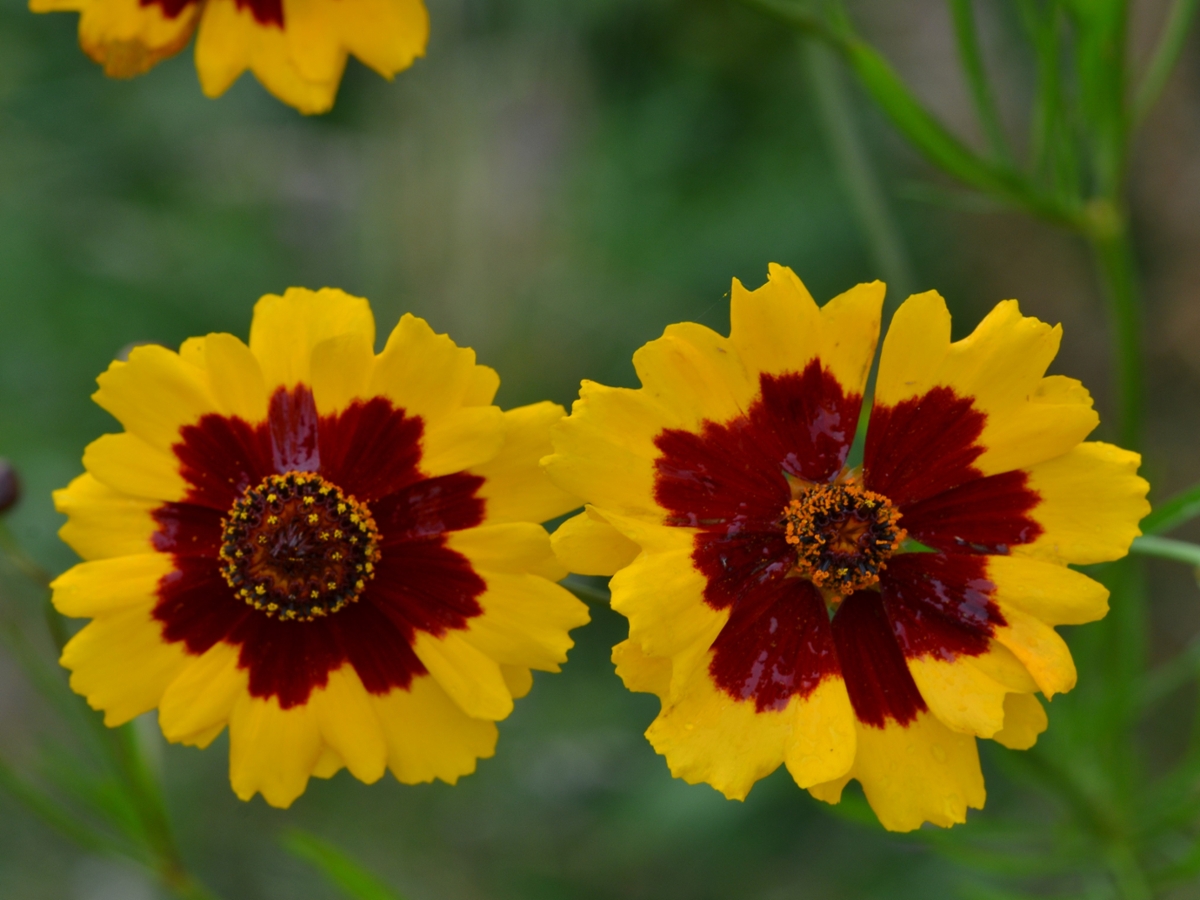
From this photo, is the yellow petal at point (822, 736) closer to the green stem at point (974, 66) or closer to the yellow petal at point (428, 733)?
the yellow petal at point (428, 733)

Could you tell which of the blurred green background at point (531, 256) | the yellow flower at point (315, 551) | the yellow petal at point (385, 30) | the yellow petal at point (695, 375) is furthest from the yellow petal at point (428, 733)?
the blurred green background at point (531, 256)

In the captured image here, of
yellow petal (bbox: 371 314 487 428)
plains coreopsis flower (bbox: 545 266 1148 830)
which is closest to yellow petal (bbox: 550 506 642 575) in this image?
plains coreopsis flower (bbox: 545 266 1148 830)

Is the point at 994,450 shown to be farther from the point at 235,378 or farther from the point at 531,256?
the point at 531,256

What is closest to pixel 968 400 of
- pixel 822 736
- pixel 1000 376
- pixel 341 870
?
pixel 1000 376

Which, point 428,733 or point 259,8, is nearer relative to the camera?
point 428,733

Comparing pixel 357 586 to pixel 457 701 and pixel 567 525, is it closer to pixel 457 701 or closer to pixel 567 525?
pixel 457 701

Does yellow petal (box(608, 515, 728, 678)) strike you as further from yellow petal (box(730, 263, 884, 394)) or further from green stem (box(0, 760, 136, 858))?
green stem (box(0, 760, 136, 858))

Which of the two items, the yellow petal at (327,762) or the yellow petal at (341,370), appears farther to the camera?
the yellow petal at (327,762)
